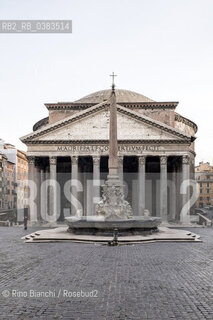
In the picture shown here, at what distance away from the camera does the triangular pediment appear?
32.6 metres

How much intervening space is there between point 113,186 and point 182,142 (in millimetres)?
14420

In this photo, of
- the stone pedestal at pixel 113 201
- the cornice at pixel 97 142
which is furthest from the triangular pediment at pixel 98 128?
the stone pedestal at pixel 113 201

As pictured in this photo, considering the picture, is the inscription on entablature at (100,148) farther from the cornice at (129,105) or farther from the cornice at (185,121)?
the cornice at (185,121)

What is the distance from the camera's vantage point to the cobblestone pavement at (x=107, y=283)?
679 centimetres

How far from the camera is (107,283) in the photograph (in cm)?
895

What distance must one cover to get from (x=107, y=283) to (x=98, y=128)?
2490cm

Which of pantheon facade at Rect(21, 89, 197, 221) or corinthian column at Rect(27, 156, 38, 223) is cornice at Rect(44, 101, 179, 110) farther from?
corinthian column at Rect(27, 156, 38, 223)

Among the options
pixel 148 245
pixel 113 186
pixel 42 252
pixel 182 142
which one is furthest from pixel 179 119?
pixel 42 252

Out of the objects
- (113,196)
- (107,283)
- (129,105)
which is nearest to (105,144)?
(129,105)

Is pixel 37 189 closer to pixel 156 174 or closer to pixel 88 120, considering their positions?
pixel 88 120

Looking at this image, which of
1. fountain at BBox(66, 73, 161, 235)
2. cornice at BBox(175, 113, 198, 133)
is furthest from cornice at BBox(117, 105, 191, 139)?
fountain at BBox(66, 73, 161, 235)

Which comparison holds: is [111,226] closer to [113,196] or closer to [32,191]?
[113,196]

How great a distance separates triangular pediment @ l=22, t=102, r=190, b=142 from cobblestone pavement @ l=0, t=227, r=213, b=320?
1872 cm

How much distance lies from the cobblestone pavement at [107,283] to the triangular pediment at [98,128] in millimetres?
18719
